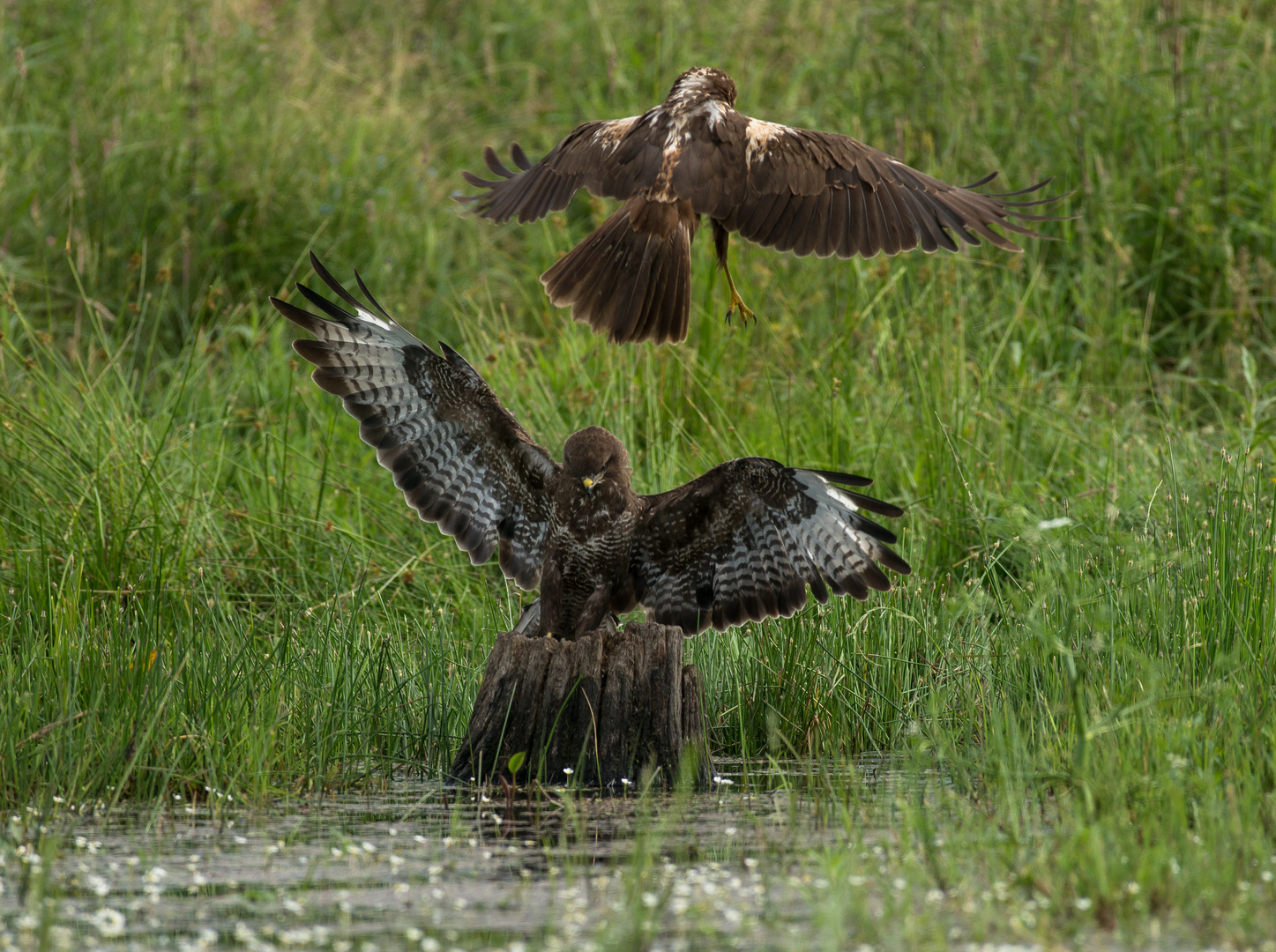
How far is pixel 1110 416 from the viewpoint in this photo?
314 inches

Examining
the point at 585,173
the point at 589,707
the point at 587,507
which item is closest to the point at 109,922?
the point at 589,707

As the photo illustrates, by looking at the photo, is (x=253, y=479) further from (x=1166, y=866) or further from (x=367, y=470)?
(x=1166, y=866)

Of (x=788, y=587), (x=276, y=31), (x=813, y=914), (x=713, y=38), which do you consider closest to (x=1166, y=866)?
(x=813, y=914)

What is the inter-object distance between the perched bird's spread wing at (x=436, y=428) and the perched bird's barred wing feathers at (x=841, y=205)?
1185 mm

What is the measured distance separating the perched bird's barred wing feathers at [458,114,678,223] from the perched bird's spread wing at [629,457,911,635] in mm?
1325

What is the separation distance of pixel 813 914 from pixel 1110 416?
5.44 meters

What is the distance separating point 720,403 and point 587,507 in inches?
94.5

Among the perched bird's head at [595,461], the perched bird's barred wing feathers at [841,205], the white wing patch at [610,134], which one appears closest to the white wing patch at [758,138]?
the perched bird's barred wing feathers at [841,205]

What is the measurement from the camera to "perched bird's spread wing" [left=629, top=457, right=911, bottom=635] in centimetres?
503

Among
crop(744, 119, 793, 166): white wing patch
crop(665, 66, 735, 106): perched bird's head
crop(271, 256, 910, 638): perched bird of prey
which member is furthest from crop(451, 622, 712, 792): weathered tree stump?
crop(665, 66, 735, 106): perched bird's head

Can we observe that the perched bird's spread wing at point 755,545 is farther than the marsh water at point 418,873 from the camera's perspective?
Yes

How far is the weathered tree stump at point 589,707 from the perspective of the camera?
4672mm

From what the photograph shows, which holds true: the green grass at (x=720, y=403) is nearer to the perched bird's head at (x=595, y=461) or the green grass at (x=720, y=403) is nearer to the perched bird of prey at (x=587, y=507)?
the perched bird of prey at (x=587, y=507)

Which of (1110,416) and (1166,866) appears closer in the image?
(1166,866)
